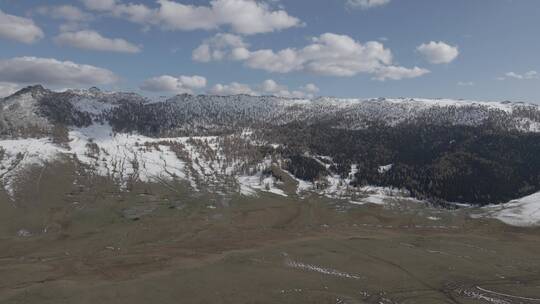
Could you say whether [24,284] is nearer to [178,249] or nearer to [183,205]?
[178,249]

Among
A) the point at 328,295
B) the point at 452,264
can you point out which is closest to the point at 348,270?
the point at 328,295

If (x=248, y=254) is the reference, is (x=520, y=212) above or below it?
above

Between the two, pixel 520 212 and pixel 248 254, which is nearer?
pixel 248 254

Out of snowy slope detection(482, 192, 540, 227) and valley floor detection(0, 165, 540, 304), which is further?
snowy slope detection(482, 192, 540, 227)

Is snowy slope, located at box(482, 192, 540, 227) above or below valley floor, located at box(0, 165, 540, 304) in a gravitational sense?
above

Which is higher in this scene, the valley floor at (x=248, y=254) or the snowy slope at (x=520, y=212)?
the snowy slope at (x=520, y=212)

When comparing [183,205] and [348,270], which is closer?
[348,270]

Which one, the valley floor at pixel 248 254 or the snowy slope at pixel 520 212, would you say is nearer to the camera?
the valley floor at pixel 248 254

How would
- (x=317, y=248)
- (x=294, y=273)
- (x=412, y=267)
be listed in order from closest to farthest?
(x=294, y=273) → (x=412, y=267) → (x=317, y=248)
